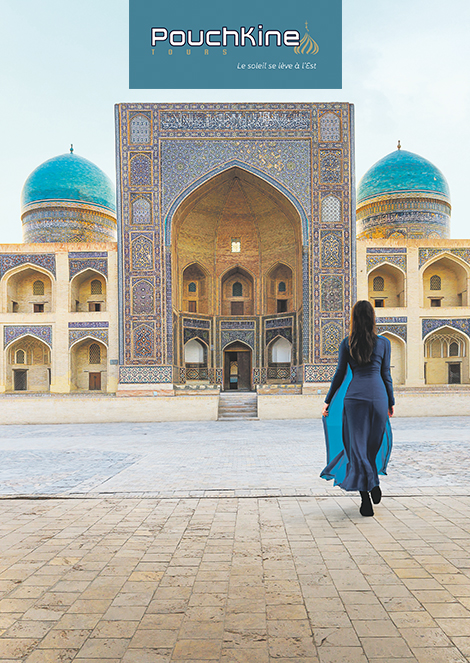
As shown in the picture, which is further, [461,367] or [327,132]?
[461,367]

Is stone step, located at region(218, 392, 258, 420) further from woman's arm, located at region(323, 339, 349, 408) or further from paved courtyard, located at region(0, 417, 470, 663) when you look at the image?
woman's arm, located at region(323, 339, 349, 408)

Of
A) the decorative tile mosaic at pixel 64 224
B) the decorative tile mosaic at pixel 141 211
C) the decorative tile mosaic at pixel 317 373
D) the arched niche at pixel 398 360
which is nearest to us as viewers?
the decorative tile mosaic at pixel 317 373

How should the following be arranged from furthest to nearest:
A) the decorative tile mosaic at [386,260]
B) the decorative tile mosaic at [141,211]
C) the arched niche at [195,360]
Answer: the arched niche at [195,360] < the decorative tile mosaic at [386,260] < the decorative tile mosaic at [141,211]

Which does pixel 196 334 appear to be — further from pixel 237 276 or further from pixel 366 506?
pixel 366 506

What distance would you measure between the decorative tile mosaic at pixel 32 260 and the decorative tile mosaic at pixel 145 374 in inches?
175

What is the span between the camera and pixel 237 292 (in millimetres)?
19078

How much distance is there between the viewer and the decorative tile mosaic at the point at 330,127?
15188 millimetres

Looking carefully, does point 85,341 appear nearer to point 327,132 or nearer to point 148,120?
point 148,120

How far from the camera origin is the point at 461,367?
1711 cm

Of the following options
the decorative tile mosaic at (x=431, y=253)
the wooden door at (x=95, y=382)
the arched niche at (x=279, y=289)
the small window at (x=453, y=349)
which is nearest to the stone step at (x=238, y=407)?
the arched niche at (x=279, y=289)

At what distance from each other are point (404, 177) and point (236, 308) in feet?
28.5

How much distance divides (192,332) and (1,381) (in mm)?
6381

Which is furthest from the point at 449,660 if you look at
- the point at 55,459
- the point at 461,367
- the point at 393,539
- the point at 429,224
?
the point at 429,224

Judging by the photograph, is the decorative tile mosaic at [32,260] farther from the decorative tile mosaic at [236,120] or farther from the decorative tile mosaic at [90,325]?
the decorative tile mosaic at [236,120]
